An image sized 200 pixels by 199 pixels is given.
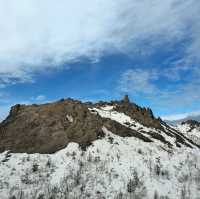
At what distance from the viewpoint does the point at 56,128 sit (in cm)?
2956

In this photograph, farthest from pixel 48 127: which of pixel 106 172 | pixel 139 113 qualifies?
pixel 139 113

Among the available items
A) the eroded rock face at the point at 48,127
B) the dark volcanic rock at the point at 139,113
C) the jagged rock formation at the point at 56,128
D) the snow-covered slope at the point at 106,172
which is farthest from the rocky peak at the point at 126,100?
the snow-covered slope at the point at 106,172

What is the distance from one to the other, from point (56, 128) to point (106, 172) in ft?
32.2

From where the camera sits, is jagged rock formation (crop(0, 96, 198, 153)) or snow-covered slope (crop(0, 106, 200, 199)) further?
jagged rock formation (crop(0, 96, 198, 153))

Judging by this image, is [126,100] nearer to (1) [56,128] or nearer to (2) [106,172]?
(1) [56,128]

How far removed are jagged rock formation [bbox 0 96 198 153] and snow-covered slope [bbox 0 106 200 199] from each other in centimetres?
115

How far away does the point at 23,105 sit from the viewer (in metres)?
36.0

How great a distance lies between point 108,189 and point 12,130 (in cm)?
1533

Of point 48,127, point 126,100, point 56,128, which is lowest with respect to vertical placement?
point 56,128

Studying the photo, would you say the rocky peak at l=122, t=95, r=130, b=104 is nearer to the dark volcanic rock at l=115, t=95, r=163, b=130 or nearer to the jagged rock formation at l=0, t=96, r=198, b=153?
the dark volcanic rock at l=115, t=95, r=163, b=130

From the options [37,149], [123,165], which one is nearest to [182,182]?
[123,165]

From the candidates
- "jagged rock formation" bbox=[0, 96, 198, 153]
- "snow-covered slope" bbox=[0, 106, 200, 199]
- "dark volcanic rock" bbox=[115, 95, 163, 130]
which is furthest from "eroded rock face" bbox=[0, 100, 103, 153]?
"dark volcanic rock" bbox=[115, 95, 163, 130]

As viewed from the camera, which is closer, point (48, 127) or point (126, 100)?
point (48, 127)

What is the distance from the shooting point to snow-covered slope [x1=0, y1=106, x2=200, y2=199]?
18250mm
